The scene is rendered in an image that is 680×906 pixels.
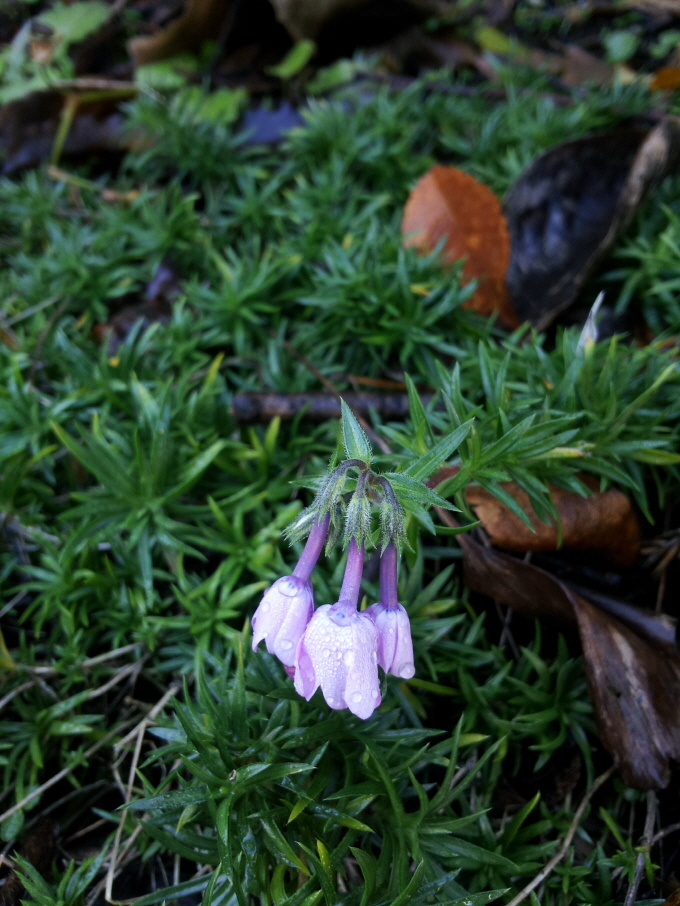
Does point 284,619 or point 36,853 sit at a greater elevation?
point 284,619

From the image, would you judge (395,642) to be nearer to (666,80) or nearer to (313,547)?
(313,547)

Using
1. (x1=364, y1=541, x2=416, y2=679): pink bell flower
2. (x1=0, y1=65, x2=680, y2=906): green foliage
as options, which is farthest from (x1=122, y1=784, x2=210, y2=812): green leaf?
(x1=364, y1=541, x2=416, y2=679): pink bell flower

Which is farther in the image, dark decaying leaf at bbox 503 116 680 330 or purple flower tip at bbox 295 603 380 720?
dark decaying leaf at bbox 503 116 680 330

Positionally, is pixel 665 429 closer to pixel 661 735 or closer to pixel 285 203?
pixel 661 735

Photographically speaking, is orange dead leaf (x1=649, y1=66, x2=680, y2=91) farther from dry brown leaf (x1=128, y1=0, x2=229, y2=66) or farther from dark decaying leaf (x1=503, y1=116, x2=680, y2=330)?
dry brown leaf (x1=128, y1=0, x2=229, y2=66)

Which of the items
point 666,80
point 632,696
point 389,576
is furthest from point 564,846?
point 666,80

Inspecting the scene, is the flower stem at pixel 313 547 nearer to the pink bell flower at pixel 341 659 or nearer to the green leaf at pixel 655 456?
the pink bell flower at pixel 341 659

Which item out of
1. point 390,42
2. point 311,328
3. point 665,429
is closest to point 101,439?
point 311,328
